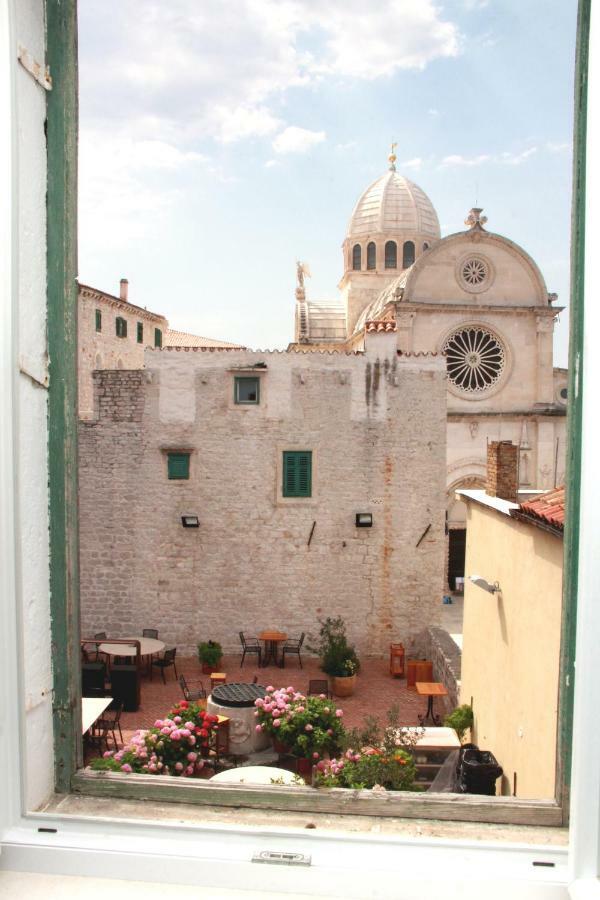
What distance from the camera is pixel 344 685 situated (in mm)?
12000

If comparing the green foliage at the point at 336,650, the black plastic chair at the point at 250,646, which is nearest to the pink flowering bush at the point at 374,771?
the green foliage at the point at 336,650

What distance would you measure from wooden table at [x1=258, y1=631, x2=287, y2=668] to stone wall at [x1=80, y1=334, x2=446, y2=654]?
1.00 ft

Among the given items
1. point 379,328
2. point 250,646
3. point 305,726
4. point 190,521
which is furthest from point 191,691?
point 379,328

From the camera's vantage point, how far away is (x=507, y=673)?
23.8 ft

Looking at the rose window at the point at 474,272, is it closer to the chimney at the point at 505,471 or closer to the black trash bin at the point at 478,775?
the chimney at the point at 505,471

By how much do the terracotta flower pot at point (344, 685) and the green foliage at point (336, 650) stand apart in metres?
0.11

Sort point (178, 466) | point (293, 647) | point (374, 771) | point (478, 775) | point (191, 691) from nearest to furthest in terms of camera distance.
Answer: point (374, 771) → point (478, 775) → point (191, 691) → point (293, 647) → point (178, 466)

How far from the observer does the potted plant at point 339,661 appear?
39.4ft

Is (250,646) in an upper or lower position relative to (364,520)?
lower

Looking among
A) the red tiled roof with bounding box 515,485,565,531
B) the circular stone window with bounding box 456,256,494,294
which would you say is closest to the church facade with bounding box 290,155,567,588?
the circular stone window with bounding box 456,256,494,294

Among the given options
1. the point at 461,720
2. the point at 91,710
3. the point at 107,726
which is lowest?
the point at 107,726

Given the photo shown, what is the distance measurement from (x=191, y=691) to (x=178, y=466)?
4.22m

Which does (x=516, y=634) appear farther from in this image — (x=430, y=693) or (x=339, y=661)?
(x=339, y=661)

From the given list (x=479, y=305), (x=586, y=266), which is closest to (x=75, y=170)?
(x=586, y=266)
